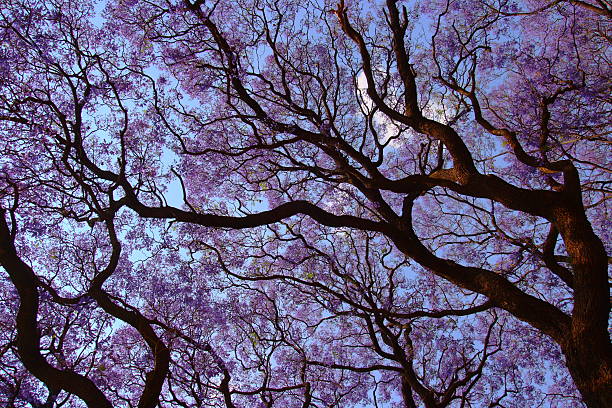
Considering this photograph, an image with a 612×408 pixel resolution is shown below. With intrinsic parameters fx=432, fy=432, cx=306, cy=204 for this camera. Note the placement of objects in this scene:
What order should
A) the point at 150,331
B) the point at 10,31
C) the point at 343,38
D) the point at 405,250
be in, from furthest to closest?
1. the point at 343,38
2. the point at 10,31
3. the point at 405,250
4. the point at 150,331

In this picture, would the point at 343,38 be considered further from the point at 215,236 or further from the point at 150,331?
the point at 150,331

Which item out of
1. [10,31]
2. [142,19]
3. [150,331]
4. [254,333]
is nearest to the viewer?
[150,331]

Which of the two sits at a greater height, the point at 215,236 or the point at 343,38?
the point at 343,38

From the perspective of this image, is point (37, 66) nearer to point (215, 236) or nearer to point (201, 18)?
A: point (201, 18)

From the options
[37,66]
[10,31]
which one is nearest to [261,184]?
[37,66]

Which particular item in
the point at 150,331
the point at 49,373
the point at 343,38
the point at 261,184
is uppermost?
the point at 343,38

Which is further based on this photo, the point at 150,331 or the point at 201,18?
the point at 201,18

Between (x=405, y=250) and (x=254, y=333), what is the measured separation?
4056 millimetres

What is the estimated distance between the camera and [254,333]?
8.39m

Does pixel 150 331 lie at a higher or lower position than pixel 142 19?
lower

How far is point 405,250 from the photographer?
5.65m

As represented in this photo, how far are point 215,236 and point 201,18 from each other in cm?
422

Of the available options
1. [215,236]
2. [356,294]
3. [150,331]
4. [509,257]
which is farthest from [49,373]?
[509,257]

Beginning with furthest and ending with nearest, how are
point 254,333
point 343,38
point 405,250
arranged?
point 343,38 → point 254,333 → point 405,250
